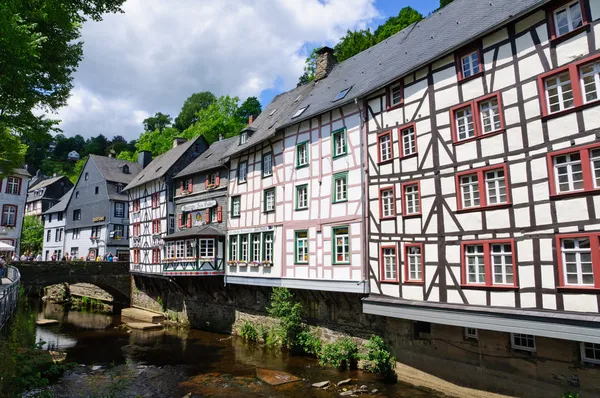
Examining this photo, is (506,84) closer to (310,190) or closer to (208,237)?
(310,190)

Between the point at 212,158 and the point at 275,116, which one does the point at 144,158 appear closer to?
the point at 212,158

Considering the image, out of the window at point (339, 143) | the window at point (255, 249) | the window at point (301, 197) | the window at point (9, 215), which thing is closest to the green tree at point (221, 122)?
the window at point (9, 215)

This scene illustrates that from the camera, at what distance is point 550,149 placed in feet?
34.8

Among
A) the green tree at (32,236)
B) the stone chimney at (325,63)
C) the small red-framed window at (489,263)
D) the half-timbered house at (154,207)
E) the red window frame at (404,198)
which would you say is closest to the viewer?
the small red-framed window at (489,263)

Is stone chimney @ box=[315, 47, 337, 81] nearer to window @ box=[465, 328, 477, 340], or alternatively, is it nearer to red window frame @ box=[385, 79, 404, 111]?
red window frame @ box=[385, 79, 404, 111]

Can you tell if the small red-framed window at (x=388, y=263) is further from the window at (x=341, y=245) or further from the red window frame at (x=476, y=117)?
the red window frame at (x=476, y=117)

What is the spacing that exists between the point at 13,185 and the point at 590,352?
38335mm

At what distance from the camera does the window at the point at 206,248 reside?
23.4 meters

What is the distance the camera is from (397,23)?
32.5m

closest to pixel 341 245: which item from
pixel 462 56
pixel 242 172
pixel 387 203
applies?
pixel 387 203

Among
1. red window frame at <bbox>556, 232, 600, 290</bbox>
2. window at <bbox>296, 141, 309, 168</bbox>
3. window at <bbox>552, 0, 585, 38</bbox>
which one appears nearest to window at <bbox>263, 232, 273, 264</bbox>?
window at <bbox>296, 141, 309, 168</bbox>

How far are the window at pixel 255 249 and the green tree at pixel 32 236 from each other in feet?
129

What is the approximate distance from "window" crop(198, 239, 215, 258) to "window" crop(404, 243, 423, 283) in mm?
12563

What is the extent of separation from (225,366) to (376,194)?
370 inches
